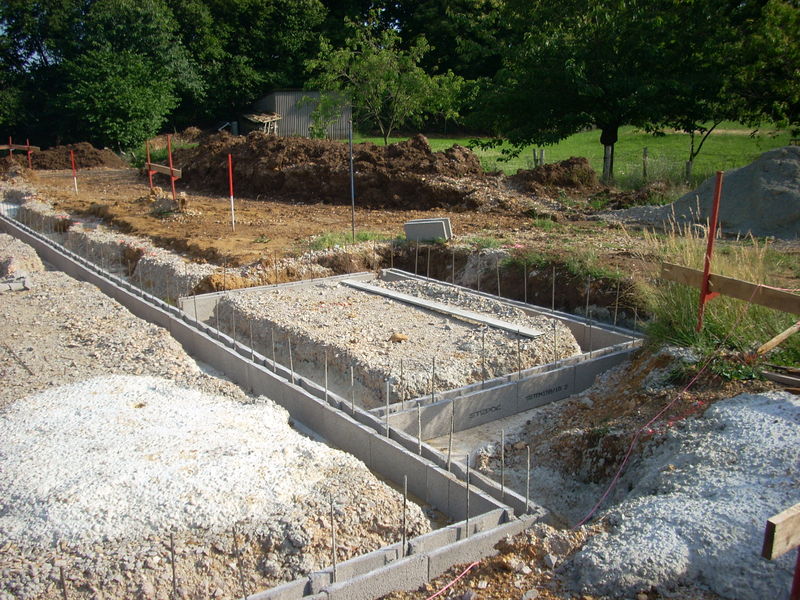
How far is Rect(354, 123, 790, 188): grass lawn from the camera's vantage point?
15.9m

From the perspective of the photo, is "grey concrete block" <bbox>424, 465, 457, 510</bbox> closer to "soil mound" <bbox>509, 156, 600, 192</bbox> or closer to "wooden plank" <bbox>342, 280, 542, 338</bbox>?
"wooden plank" <bbox>342, 280, 542, 338</bbox>

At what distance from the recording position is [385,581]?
3234 mm

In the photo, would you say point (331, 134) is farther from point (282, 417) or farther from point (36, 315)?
point (282, 417)

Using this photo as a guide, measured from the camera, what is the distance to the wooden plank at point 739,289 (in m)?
4.61

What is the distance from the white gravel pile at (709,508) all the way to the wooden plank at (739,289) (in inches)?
25.6

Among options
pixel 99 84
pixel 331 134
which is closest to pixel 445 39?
pixel 331 134

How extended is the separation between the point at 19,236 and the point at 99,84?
16.1 meters

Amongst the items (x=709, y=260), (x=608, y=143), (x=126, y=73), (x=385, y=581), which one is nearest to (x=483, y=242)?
(x=709, y=260)

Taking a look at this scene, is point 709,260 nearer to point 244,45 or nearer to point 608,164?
point 608,164

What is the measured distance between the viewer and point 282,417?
16.5 ft

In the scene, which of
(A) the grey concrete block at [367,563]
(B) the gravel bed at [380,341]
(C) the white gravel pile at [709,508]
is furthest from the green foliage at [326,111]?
(A) the grey concrete block at [367,563]

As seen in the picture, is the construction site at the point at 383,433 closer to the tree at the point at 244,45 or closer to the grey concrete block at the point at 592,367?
the grey concrete block at the point at 592,367

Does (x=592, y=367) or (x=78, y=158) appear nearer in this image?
(x=592, y=367)

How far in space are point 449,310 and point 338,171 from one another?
9.38 meters
